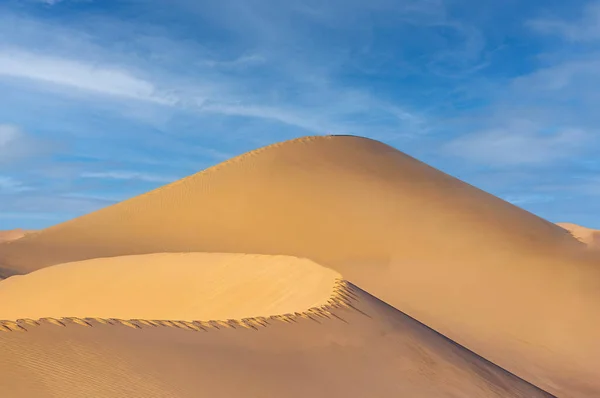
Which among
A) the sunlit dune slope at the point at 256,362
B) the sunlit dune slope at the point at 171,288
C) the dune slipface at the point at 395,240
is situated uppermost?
the dune slipface at the point at 395,240

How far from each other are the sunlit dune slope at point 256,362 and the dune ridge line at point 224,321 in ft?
0.25

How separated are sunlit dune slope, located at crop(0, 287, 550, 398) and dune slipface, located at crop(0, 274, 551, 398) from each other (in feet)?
0.04

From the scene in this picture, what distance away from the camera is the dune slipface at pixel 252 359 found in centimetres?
599

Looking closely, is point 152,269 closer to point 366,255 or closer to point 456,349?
point 456,349

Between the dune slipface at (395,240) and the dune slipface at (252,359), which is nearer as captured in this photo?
the dune slipface at (252,359)

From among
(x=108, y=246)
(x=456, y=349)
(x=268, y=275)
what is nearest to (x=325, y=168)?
(x=108, y=246)

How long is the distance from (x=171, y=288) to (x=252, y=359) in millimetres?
8511

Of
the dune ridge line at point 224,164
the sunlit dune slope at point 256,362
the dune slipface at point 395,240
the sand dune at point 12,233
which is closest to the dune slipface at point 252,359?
the sunlit dune slope at point 256,362

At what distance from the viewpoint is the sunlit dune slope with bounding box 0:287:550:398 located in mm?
5965

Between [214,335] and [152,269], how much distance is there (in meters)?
9.37

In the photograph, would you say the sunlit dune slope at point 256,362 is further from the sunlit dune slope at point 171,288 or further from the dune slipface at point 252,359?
the sunlit dune slope at point 171,288

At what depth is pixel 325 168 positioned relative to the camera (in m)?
33.5

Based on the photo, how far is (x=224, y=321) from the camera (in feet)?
28.2

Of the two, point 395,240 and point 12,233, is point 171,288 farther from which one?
point 12,233
